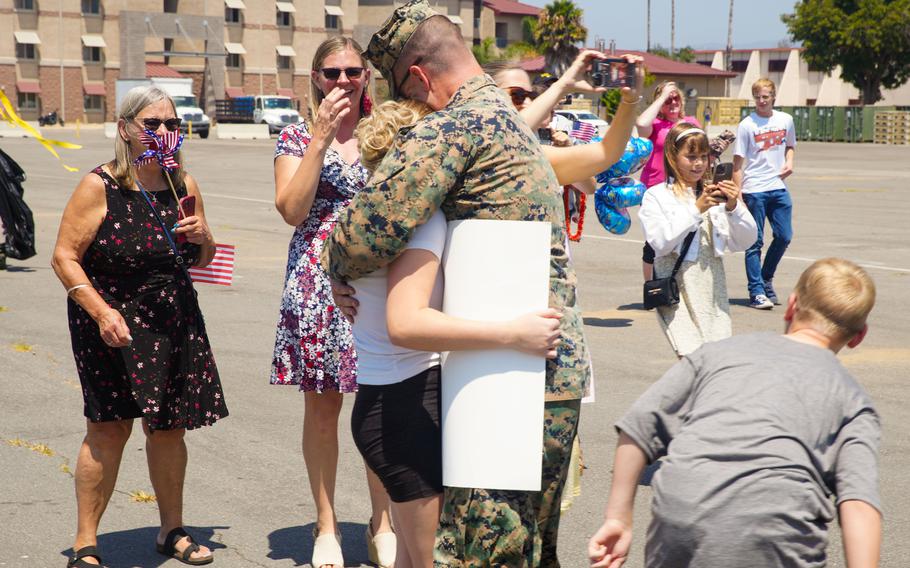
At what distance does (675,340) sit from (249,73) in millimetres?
85004

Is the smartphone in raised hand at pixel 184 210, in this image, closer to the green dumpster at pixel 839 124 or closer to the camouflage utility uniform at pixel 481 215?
the camouflage utility uniform at pixel 481 215

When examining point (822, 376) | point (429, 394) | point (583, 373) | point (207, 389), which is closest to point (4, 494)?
point (207, 389)

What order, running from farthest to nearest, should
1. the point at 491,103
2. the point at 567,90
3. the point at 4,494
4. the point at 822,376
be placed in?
the point at 4,494 < the point at 567,90 < the point at 491,103 < the point at 822,376

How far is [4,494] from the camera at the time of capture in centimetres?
545

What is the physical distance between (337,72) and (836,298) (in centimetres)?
236

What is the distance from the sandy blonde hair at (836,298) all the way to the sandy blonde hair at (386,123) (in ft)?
3.46

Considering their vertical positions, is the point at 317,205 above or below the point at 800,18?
below

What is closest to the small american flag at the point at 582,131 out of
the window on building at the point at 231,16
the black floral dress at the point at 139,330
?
the black floral dress at the point at 139,330

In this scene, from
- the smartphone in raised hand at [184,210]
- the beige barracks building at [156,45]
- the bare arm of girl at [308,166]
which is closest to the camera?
the bare arm of girl at [308,166]

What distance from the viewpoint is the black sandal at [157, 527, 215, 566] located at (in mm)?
4617

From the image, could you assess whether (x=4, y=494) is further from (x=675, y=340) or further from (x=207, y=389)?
(x=675, y=340)

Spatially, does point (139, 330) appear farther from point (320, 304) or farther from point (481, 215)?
point (481, 215)

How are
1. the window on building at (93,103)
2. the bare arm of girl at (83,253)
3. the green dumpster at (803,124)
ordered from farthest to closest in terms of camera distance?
the window on building at (93,103) → the green dumpster at (803,124) → the bare arm of girl at (83,253)

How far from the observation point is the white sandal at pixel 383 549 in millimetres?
4480
